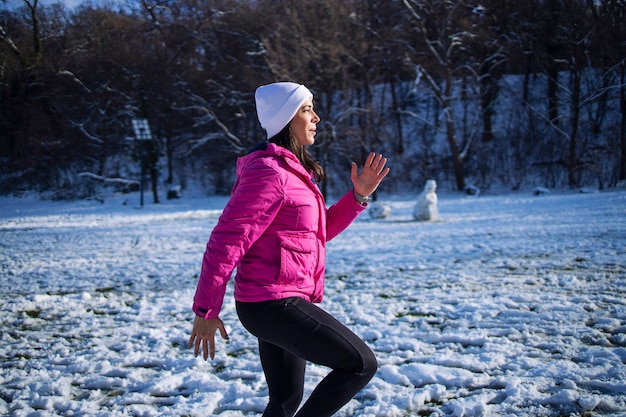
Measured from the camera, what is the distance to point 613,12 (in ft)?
44.8

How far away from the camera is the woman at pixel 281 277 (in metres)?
2.00

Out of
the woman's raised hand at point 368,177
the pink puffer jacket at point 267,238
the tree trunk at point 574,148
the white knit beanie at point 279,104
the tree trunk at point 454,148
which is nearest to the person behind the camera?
the pink puffer jacket at point 267,238

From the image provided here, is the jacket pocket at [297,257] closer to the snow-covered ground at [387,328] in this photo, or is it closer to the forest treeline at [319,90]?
the snow-covered ground at [387,328]

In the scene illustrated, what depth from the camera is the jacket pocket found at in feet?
6.88

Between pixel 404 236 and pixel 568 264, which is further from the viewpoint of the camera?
pixel 404 236

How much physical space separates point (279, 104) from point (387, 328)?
3.08 metres

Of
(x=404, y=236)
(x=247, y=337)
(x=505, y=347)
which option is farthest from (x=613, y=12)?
(x=247, y=337)

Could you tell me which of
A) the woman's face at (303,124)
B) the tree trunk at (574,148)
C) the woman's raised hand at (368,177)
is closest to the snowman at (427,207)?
the tree trunk at (574,148)

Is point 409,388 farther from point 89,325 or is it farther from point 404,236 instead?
point 404,236

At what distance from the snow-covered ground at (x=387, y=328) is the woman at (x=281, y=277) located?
1140 millimetres

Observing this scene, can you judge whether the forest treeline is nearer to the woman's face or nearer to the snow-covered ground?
the snow-covered ground

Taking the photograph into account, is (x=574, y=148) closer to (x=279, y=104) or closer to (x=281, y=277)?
(x=279, y=104)

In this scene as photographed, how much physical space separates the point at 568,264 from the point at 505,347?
377cm

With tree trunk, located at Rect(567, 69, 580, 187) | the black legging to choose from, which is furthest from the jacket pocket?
tree trunk, located at Rect(567, 69, 580, 187)
